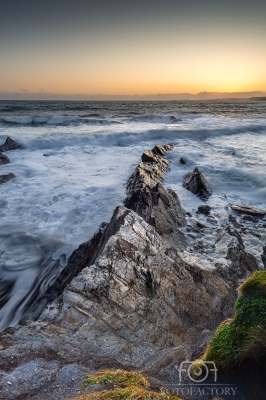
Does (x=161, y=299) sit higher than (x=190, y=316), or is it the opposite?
(x=161, y=299)

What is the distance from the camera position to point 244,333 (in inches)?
166

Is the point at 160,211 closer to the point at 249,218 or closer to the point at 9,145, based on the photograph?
the point at 249,218

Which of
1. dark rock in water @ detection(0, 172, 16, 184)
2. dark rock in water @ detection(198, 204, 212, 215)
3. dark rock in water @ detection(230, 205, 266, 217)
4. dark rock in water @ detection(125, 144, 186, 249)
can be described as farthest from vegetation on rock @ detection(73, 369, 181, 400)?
dark rock in water @ detection(0, 172, 16, 184)

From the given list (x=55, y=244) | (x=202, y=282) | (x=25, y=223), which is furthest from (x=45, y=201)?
(x=202, y=282)

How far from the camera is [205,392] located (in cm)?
394

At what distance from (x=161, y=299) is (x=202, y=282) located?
5.56ft

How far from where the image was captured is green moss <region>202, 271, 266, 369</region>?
4.04 meters

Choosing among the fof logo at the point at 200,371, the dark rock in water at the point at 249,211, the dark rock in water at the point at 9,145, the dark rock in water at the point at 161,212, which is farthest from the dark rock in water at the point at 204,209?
the dark rock in water at the point at 9,145

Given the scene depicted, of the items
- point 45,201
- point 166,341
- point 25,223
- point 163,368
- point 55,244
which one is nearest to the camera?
point 163,368

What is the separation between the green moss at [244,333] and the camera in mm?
4043

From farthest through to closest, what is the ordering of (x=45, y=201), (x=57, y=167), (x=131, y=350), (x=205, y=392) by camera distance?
(x=57, y=167) < (x=45, y=201) < (x=131, y=350) < (x=205, y=392)

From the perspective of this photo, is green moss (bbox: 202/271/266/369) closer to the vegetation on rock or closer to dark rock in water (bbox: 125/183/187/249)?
the vegetation on rock

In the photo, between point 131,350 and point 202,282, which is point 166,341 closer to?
point 131,350

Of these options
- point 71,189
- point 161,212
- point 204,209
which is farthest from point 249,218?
point 71,189
